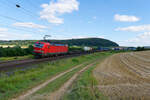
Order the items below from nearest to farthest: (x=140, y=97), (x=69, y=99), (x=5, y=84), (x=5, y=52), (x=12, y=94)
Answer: (x=140, y=97) → (x=69, y=99) → (x=12, y=94) → (x=5, y=84) → (x=5, y=52)

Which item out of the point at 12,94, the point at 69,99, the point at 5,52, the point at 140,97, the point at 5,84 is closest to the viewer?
the point at 140,97

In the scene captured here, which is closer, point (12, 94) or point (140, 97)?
point (140, 97)

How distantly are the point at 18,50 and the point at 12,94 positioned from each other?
154 ft

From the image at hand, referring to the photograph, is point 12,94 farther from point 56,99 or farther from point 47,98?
point 56,99

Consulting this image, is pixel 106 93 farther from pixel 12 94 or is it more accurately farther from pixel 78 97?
pixel 12 94

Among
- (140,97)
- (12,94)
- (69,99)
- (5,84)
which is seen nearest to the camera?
(140,97)

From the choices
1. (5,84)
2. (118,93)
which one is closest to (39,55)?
(5,84)

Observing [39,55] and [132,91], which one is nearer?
[132,91]

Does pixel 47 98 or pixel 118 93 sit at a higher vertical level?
pixel 118 93

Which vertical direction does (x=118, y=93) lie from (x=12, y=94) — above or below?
above

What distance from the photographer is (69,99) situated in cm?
682

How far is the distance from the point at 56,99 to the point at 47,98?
54 centimetres

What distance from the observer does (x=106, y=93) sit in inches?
283

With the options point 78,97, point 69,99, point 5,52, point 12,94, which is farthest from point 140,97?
point 5,52
